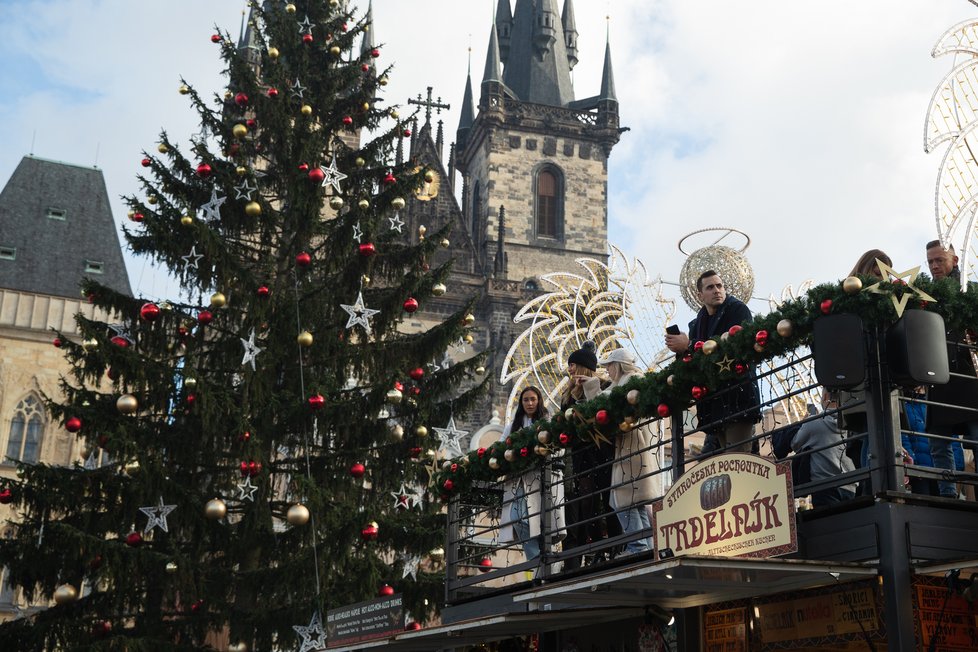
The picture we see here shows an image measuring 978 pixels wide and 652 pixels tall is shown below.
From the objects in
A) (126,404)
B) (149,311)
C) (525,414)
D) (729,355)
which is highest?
(149,311)

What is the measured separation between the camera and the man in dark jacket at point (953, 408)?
651 cm

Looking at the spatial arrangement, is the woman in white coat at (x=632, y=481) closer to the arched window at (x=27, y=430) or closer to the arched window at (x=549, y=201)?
the arched window at (x=27, y=430)

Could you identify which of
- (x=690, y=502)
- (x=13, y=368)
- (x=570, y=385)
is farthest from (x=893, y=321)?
(x=13, y=368)

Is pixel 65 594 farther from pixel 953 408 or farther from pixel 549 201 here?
pixel 549 201

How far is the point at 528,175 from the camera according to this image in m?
47.6

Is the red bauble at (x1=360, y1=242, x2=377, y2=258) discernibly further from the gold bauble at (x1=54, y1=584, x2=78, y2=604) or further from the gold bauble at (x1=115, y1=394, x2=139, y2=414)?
the gold bauble at (x1=54, y1=584, x2=78, y2=604)

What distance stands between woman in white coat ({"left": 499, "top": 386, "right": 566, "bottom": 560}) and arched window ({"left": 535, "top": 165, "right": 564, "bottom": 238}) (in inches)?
1513

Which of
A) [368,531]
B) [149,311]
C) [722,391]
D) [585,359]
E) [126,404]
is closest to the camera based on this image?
[722,391]

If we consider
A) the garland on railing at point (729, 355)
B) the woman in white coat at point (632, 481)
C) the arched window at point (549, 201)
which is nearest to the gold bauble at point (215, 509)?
the garland on railing at point (729, 355)

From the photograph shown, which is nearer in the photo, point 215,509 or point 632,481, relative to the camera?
point 632,481

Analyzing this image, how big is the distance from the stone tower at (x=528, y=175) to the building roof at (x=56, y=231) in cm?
1201

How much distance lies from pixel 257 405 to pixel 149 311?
1562 millimetres

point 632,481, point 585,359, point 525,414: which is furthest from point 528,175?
point 632,481

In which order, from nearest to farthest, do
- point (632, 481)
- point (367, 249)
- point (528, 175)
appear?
1. point (632, 481)
2. point (367, 249)
3. point (528, 175)
